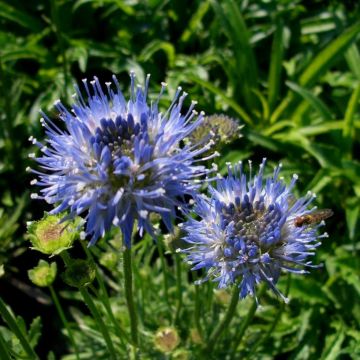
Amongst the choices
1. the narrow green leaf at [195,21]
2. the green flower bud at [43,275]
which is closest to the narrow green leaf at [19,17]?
the narrow green leaf at [195,21]

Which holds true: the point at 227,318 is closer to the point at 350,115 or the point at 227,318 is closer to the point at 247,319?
the point at 247,319

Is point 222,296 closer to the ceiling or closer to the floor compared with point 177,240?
closer to the floor

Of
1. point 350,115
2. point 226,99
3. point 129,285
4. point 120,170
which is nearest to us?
point 120,170

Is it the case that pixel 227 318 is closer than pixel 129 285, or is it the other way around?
pixel 129 285

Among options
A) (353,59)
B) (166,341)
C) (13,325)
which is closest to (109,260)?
(166,341)

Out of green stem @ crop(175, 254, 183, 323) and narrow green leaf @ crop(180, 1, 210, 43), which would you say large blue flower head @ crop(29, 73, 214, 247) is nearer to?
green stem @ crop(175, 254, 183, 323)

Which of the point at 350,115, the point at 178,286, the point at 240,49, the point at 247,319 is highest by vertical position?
the point at 240,49

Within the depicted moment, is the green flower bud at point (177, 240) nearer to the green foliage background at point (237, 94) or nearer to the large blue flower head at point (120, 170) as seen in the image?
the large blue flower head at point (120, 170)
